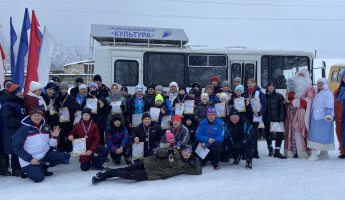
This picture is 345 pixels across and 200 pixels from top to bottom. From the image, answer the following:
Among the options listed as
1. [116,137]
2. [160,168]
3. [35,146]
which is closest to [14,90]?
[35,146]

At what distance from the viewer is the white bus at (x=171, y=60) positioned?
7.82 metres

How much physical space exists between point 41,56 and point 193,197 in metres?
5.33

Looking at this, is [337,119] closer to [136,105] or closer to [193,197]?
[193,197]

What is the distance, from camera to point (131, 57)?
7.90 metres

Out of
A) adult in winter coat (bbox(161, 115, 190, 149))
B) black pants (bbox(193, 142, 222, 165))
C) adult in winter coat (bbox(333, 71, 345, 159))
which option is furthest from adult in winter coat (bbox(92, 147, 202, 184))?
adult in winter coat (bbox(333, 71, 345, 159))

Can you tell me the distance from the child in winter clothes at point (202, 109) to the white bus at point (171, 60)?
→ 2474mm

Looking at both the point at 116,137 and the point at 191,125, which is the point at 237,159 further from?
the point at 116,137

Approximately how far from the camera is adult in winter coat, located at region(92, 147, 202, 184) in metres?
4.31

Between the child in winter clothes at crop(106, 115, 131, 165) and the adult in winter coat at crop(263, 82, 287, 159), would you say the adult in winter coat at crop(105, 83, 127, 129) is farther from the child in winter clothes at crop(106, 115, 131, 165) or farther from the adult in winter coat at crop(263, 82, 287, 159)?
the adult in winter coat at crop(263, 82, 287, 159)

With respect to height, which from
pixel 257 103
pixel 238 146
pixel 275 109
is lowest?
pixel 238 146

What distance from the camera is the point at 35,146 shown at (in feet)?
15.3

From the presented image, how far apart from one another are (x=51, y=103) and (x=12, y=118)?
3.01 ft

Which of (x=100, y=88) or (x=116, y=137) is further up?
(x=100, y=88)

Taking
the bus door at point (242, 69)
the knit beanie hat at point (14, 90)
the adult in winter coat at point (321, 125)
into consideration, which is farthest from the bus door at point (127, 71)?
the adult in winter coat at point (321, 125)
